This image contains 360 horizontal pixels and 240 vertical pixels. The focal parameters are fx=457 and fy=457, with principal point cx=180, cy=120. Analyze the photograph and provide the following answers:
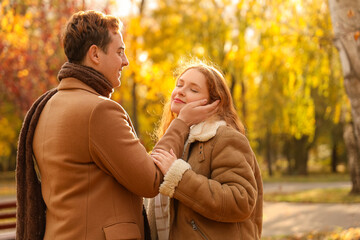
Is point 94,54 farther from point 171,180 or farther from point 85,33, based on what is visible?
point 171,180

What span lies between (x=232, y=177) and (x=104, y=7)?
1055cm

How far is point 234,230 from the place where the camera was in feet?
8.38

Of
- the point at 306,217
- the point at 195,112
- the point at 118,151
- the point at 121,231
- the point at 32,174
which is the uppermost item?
the point at 195,112

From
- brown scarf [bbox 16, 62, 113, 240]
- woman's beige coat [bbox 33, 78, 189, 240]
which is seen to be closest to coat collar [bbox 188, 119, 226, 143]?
woman's beige coat [bbox 33, 78, 189, 240]

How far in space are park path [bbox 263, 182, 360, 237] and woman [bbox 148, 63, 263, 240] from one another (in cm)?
627

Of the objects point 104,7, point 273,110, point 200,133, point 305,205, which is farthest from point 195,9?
point 200,133

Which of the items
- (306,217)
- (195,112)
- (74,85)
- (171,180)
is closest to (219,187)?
(171,180)

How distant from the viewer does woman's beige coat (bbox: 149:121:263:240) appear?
95.1 inches

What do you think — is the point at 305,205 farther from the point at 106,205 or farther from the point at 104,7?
the point at 106,205

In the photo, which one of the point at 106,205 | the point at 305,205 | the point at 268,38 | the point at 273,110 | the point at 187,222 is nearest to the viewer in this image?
the point at 106,205

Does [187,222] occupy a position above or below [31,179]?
below

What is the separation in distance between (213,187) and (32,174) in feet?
3.21

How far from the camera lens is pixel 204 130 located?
2.70 meters

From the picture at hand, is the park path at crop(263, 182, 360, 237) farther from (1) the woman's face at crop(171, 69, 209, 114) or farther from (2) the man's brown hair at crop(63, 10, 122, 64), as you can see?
(2) the man's brown hair at crop(63, 10, 122, 64)
